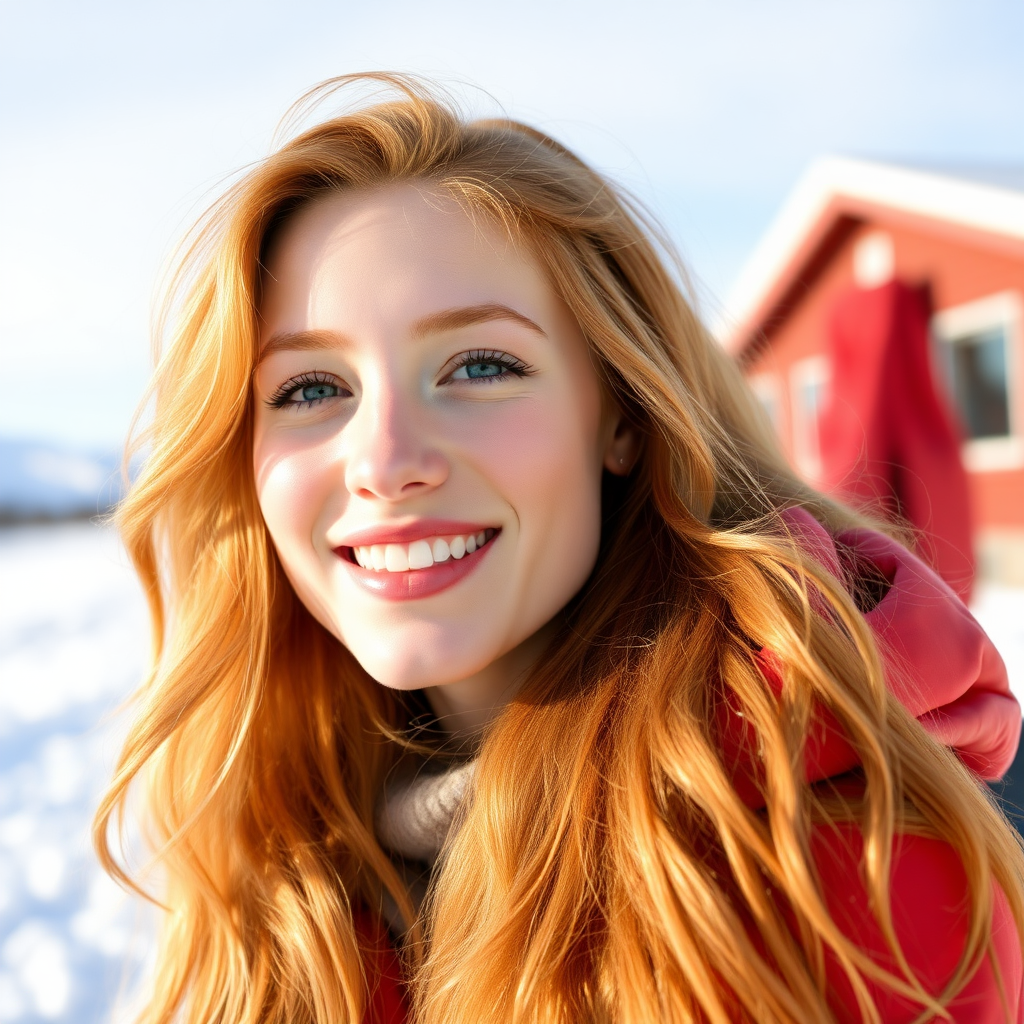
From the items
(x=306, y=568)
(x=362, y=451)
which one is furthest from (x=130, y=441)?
(x=362, y=451)

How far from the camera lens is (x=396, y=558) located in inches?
62.6

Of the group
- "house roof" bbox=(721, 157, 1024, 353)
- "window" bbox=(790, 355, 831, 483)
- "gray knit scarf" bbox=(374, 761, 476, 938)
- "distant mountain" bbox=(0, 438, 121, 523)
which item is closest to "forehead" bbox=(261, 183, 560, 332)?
"gray knit scarf" bbox=(374, 761, 476, 938)

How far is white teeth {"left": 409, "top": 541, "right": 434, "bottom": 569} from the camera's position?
5.16ft

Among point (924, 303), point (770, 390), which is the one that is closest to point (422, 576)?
point (924, 303)

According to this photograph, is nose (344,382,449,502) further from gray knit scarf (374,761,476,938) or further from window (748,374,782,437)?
window (748,374,782,437)

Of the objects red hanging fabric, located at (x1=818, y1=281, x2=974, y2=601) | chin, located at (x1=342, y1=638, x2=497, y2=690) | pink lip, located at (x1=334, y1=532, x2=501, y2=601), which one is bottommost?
red hanging fabric, located at (x1=818, y1=281, x2=974, y2=601)

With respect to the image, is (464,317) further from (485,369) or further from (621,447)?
(621,447)

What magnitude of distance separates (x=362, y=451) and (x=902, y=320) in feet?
23.1

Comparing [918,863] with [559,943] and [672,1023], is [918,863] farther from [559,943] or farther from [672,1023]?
[559,943]

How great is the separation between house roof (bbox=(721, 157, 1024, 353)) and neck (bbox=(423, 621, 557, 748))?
567 cm

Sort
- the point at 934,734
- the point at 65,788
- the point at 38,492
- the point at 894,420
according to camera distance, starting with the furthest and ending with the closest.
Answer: the point at 38,492 → the point at 894,420 → the point at 65,788 → the point at 934,734

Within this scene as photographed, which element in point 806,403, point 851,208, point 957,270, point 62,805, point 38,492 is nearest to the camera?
point 62,805

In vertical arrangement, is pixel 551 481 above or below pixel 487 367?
below

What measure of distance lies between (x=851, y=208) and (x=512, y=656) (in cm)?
1003
